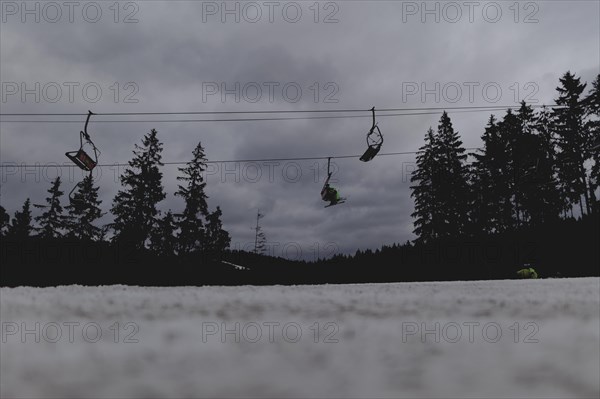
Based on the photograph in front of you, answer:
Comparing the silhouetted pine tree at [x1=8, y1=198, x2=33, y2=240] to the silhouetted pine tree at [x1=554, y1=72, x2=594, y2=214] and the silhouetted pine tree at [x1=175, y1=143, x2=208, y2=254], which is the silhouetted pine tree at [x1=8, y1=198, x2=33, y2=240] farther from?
the silhouetted pine tree at [x1=554, y1=72, x2=594, y2=214]

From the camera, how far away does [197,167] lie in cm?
5019

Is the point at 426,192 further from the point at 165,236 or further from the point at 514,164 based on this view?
the point at 165,236

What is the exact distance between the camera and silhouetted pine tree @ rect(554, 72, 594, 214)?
41250mm

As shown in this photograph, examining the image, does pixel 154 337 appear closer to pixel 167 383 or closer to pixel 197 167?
pixel 167 383

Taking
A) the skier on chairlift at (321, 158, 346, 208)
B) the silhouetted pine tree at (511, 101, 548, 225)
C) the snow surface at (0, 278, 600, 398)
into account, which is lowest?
the snow surface at (0, 278, 600, 398)

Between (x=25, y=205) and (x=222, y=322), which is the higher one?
A: (x=25, y=205)

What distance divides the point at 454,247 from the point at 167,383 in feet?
76.3

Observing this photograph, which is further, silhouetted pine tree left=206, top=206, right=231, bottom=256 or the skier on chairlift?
silhouetted pine tree left=206, top=206, right=231, bottom=256

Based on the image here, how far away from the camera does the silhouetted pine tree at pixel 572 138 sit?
41.2 metres

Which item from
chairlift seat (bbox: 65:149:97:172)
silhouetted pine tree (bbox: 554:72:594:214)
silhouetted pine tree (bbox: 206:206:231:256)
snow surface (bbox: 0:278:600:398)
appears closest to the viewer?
snow surface (bbox: 0:278:600:398)

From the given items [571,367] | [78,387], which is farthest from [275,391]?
[571,367]

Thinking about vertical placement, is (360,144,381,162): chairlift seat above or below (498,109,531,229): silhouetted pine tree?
below

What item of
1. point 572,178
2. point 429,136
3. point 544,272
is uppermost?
point 429,136

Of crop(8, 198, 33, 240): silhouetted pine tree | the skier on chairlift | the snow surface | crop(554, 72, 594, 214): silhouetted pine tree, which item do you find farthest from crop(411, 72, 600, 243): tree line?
crop(8, 198, 33, 240): silhouetted pine tree
